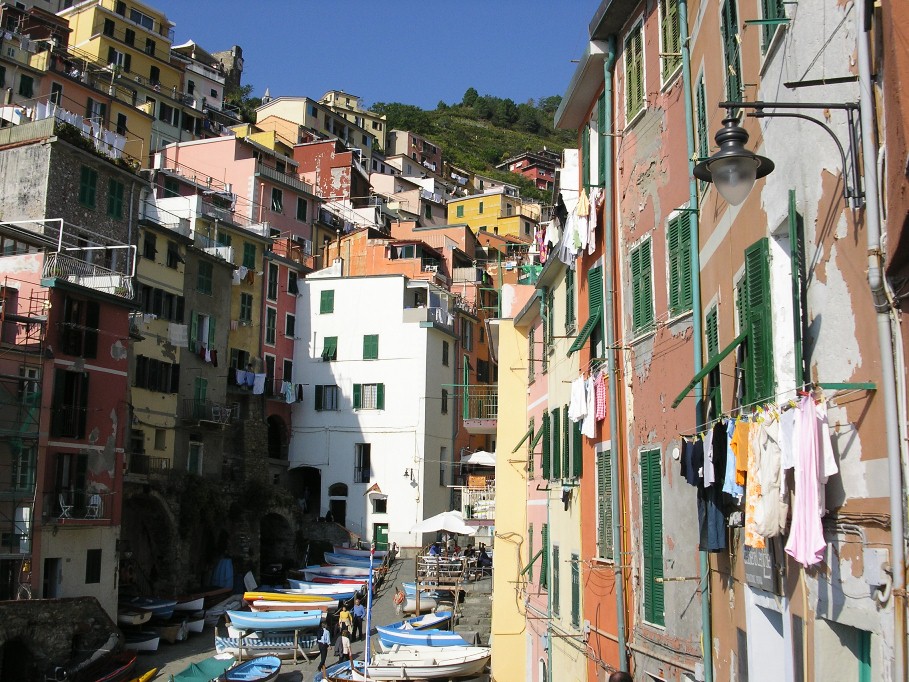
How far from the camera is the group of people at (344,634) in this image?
34781mm

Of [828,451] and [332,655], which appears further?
[332,655]

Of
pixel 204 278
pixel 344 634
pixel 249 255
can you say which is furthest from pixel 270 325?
pixel 344 634

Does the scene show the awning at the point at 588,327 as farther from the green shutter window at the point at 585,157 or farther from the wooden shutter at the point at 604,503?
the green shutter window at the point at 585,157

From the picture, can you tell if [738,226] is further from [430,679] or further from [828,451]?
[430,679]

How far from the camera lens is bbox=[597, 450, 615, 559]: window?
1675 cm

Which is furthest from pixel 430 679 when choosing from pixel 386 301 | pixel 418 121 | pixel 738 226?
pixel 418 121

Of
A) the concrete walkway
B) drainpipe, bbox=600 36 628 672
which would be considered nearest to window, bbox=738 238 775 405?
drainpipe, bbox=600 36 628 672

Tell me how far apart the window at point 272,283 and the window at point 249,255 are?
1.31 meters

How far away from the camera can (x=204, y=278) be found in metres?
51.3

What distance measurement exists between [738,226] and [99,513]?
30765 mm

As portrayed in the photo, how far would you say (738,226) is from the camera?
10594mm

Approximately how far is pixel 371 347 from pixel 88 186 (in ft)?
68.4

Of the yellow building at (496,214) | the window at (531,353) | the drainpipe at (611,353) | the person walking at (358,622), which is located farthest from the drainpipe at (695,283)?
the yellow building at (496,214)

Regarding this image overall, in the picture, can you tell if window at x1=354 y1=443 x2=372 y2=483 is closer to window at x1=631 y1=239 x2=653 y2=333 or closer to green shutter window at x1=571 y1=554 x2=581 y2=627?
green shutter window at x1=571 y1=554 x2=581 y2=627
